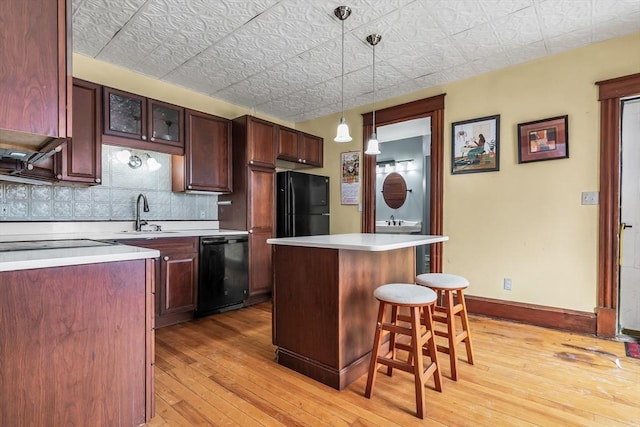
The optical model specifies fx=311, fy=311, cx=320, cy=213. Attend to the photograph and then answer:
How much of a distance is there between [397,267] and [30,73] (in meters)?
2.37

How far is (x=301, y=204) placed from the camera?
416cm

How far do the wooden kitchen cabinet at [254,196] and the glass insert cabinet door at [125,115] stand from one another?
3.32ft

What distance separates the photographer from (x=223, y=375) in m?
2.01

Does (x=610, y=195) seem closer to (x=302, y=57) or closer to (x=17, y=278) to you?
(x=302, y=57)

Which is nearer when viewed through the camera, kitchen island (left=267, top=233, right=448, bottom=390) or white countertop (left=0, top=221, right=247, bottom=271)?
white countertop (left=0, top=221, right=247, bottom=271)

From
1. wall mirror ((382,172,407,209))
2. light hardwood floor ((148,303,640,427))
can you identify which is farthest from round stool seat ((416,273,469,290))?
wall mirror ((382,172,407,209))

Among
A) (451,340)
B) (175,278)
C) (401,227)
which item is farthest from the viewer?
(401,227)

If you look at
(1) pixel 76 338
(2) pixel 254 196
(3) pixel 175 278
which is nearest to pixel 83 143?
(3) pixel 175 278

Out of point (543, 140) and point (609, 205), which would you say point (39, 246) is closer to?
point (543, 140)

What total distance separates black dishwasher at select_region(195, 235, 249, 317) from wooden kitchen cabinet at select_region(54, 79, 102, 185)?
112 centimetres

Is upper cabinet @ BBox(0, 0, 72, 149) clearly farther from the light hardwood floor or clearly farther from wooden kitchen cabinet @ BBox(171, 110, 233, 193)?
wooden kitchen cabinet @ BBox(171, 110, 233, 193)

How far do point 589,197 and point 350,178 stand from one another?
257 centimetres

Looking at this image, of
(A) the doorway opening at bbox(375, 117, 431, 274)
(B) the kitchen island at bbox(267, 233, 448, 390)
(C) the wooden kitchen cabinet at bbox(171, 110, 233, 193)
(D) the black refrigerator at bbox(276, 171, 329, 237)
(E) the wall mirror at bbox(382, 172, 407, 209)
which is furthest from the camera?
(E) the wall mirror at bbox(382, 172, 407, 209)

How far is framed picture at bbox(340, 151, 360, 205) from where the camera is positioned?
4.30m
